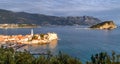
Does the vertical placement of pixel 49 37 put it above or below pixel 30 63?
below

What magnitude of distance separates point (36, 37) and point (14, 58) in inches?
4148

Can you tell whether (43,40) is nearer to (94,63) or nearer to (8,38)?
(8,38)

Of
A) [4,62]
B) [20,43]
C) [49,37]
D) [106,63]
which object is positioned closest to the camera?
[106,63]

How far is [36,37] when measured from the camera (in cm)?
16838

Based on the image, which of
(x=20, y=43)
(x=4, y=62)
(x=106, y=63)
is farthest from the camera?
(x=20, y=43)

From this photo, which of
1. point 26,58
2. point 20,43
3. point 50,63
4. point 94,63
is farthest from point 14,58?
point 20,43

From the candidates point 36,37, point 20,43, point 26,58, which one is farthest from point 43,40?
point 26,58

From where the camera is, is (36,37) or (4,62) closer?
(4,62)

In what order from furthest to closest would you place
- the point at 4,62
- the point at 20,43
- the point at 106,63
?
the point at 20,43, the point at 4,62, the point at 106,63

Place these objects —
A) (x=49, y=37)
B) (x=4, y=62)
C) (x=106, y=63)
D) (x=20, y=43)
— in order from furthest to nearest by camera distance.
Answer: (x=49, y=37) < (x=20, y=43) < (x=4, y=62) < (x=106, y=63)

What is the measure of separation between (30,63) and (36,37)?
10910 cm

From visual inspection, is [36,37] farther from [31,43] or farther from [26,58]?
[26,58]

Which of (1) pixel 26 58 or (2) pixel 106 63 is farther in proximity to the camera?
(1) pixel 26 58

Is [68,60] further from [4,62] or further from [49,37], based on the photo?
[49,37]
